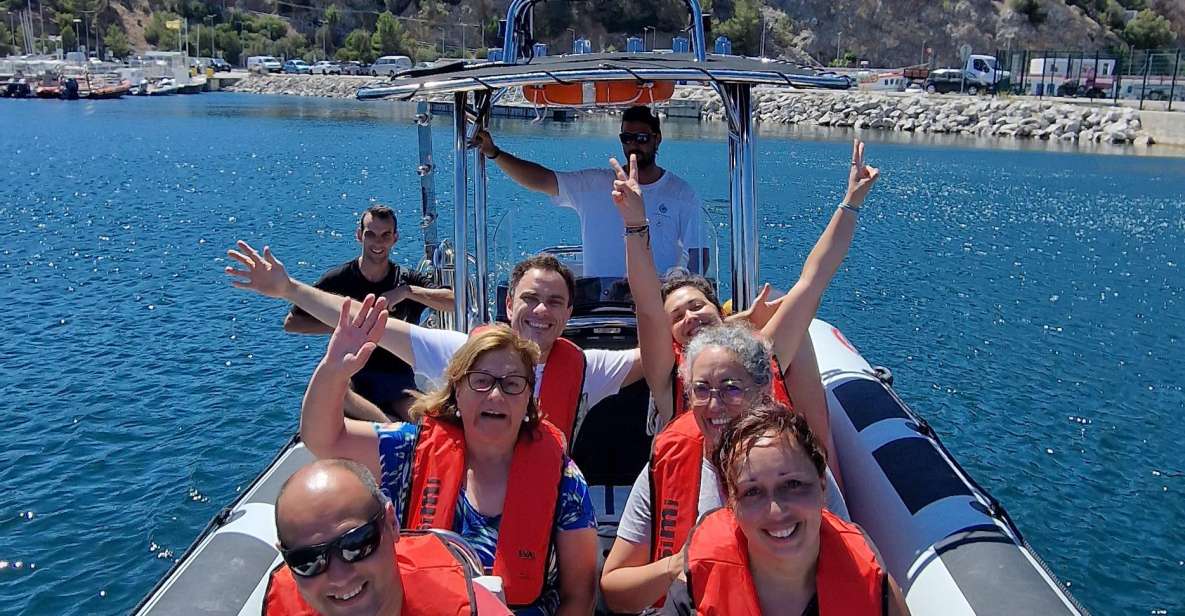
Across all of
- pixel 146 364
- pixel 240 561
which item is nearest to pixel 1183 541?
pixel 240 561

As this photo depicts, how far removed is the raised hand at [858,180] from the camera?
3293 millimetres

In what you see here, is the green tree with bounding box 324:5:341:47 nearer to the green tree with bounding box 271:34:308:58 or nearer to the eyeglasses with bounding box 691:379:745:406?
the green tree with bounding box 271:34:308:58

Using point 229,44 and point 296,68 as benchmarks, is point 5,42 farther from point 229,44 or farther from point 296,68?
point 296,68

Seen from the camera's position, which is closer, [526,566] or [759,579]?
[759,579]

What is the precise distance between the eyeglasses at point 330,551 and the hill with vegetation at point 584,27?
6335cm

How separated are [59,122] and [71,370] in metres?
35.9

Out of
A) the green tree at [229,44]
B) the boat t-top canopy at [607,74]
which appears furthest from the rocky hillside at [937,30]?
the boat t-top canopy at [607,74]

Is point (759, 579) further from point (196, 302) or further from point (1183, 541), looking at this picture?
point (196, 302)

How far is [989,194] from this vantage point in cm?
2170

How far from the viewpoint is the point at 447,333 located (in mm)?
3273

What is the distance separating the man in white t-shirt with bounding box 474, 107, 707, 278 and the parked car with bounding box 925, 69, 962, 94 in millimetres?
54731

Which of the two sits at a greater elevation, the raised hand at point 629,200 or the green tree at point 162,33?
the green tree at point 162,33

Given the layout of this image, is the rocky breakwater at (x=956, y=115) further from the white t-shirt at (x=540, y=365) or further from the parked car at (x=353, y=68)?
the parked car at (x=353, y=68)

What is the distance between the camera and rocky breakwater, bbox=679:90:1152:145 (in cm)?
3634
